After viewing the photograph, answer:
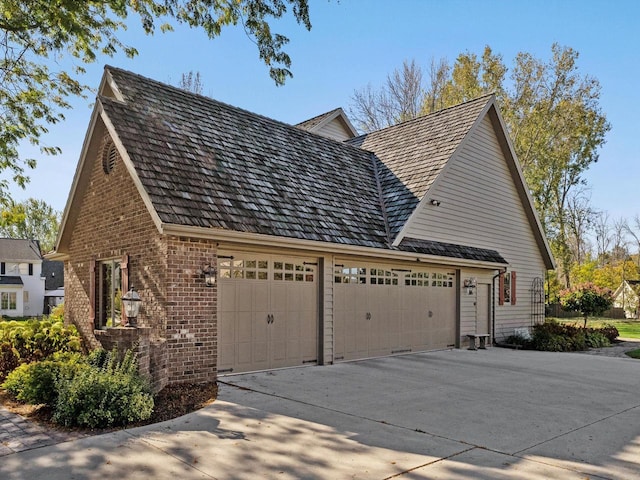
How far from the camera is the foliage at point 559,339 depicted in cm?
1536

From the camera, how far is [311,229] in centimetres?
1050

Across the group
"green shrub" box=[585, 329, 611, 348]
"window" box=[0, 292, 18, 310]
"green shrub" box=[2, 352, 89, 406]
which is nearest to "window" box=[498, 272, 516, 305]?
"green shrub" box=[585, 329, 611, 348]

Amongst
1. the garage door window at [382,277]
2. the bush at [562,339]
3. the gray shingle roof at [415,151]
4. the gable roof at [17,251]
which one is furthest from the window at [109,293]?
the gable roof at [17,251]

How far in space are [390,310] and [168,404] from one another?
22.2 ft

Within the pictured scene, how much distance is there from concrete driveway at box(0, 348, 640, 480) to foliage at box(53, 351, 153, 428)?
1.34 ft

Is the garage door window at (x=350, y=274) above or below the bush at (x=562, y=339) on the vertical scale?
above

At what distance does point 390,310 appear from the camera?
12516 millimetres

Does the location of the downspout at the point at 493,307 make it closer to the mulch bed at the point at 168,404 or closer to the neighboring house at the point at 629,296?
the mulch bed at the point at 168,404

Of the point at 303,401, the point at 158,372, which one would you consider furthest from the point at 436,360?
the point at 158,372

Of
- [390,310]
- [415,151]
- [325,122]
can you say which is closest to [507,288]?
[415,151]

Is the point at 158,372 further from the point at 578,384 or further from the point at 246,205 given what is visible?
the point at 578,384

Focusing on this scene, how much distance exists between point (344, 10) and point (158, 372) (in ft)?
21.3

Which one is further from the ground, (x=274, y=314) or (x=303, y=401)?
(x=274, y=314)

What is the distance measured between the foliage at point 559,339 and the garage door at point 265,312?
27.0 ft
